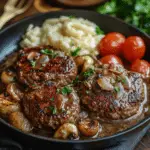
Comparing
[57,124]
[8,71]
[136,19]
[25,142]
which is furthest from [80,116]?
[136,19]

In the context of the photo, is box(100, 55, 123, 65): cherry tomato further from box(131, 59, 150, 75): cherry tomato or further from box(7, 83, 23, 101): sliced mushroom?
box(7, 83, 23, 101): sliced mushroom

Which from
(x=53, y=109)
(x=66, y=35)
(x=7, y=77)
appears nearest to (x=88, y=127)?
(x=53, y=109)

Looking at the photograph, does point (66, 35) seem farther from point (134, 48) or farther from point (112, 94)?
point (112, 94)

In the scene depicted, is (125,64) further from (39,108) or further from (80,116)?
(39,108)

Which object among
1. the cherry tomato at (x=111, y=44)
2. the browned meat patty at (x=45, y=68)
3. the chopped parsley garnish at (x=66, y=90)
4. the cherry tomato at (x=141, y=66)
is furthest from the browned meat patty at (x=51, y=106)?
the cherry tomato at (x=111, y=44)

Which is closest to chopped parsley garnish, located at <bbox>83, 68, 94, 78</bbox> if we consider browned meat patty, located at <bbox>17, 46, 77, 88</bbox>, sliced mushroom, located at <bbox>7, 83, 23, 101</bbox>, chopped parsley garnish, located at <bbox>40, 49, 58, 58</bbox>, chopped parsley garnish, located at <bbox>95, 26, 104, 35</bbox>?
browned meat patty, located at <bbox>17, 46, 77, 88</bbox>

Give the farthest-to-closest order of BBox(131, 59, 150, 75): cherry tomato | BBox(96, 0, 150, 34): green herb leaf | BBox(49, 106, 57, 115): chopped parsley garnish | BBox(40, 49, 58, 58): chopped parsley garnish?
BBox(96, 0, 150, 34): green herb leaf, BBox(131, 59, 150, 75): cherry tomato, BBox(40, 49, 58, 58): chopped parsley garnish, BBox(49, 106, 57, 115): chopped parsley garnish

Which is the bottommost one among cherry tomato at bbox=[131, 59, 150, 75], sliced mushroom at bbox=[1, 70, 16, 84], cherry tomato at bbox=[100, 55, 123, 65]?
cherry tomato at bbox=[131, 59, 150, 75]
